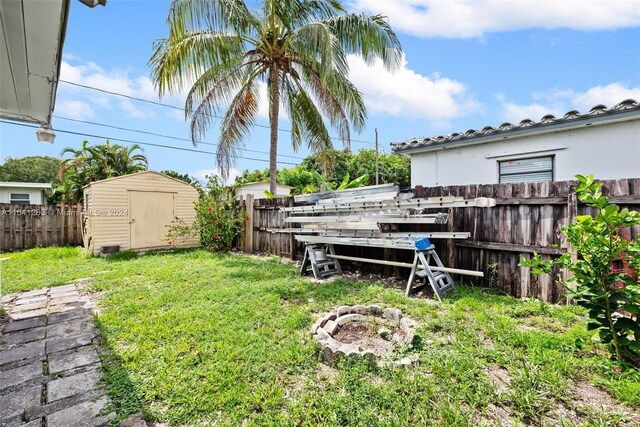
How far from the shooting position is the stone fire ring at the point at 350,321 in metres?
2.26

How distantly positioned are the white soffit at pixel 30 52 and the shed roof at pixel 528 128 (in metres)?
5.94

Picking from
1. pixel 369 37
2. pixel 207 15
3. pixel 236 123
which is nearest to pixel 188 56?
pixel 207 15

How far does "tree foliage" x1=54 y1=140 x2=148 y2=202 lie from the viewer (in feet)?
41.5

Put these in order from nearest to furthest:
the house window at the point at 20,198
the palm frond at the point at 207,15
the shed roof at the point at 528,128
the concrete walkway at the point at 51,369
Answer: the concrete walkway at the point at 51,369
the shed roof at the point at 528,128
the palm frond at the point at 207,15
the house window at the point at 20,198

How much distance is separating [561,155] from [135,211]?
10.3m

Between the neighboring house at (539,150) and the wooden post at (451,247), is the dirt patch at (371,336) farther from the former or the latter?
the neighboring house at (539,150)

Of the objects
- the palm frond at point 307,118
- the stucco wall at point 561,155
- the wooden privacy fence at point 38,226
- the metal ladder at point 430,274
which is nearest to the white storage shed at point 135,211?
the wooden privacy fence at point 38,226

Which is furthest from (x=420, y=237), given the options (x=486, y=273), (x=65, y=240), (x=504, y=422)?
(x=65, y=240)

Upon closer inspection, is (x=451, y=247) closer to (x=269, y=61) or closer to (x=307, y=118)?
(x=307, y=118)

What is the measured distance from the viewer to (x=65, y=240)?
10.3m

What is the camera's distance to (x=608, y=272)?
197cm

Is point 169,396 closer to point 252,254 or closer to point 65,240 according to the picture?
point 252,254

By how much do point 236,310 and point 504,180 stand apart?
5.43 metres

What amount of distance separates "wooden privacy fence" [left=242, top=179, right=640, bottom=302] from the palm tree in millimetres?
4183
